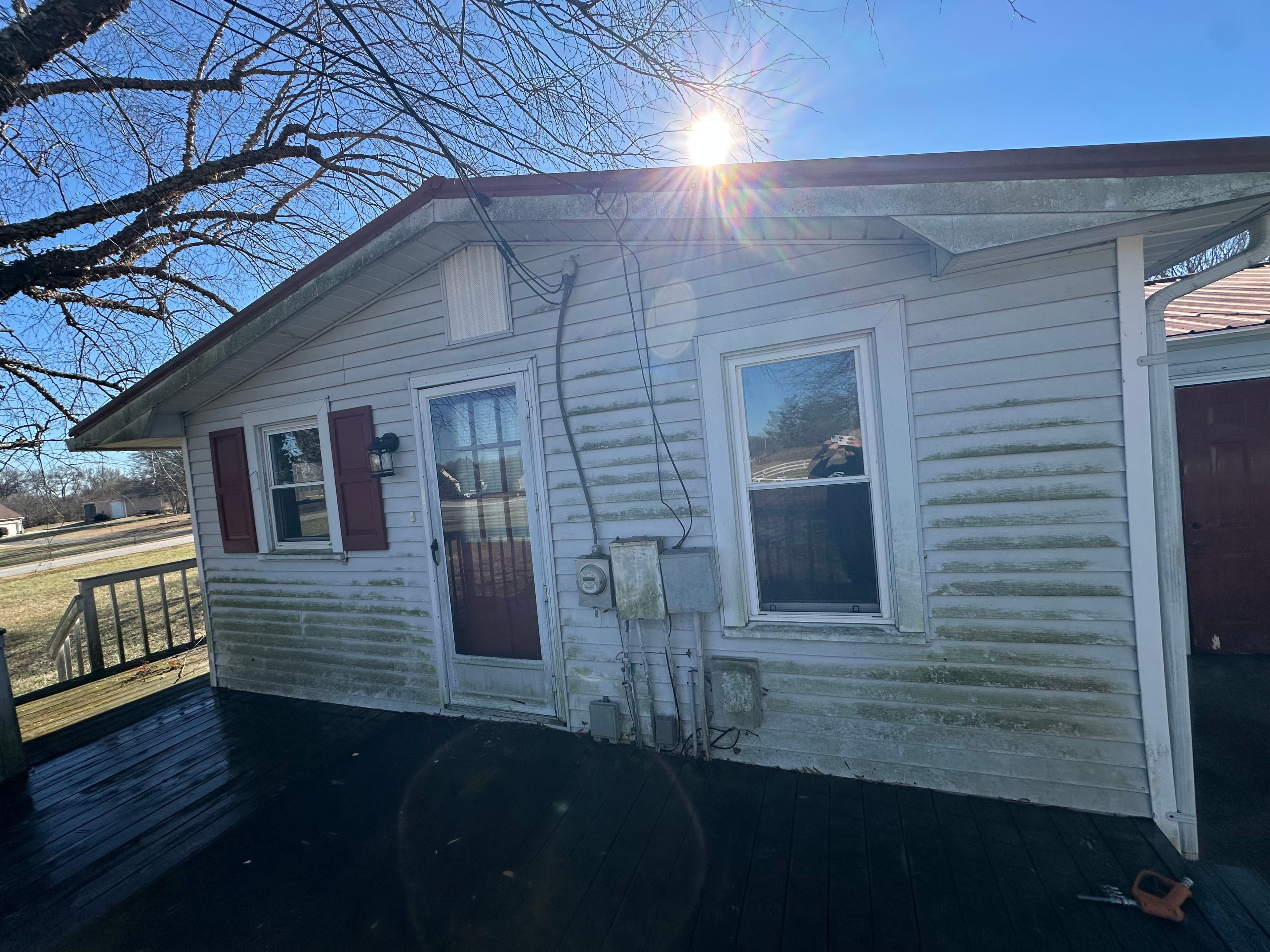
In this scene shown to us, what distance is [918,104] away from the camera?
2916 mm

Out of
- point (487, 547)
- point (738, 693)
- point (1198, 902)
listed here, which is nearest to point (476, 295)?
point (487, 547)

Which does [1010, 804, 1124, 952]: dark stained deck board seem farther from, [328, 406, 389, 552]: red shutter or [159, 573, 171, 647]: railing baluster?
[159, 573, 171, 647]: railing baluster

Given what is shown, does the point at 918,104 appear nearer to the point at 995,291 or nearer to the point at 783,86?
the point at 783,86

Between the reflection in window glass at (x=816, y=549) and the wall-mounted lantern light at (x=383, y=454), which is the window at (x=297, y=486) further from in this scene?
the reflection in window glass at (x=816, y=549)

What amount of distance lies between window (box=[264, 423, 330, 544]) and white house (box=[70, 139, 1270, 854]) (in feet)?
0.86

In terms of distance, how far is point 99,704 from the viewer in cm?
480

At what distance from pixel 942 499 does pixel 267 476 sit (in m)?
4.99

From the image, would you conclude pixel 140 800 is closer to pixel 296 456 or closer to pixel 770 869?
pixel 296 456

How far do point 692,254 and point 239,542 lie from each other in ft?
14.8

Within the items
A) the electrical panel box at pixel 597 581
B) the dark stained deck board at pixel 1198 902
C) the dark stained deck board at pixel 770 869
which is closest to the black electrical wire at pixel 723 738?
the dark stained deck board at pixel 770 869

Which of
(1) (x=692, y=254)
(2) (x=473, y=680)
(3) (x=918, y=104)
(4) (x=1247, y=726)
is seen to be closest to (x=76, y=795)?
(2) (x=473, y=680)

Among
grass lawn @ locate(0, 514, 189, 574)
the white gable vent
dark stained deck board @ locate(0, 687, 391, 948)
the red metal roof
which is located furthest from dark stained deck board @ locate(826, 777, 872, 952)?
grass lawn @ locate(0, 514, 189, 574)

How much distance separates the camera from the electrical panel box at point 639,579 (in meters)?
3.00

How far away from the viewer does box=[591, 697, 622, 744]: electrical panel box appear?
3.26 meters
